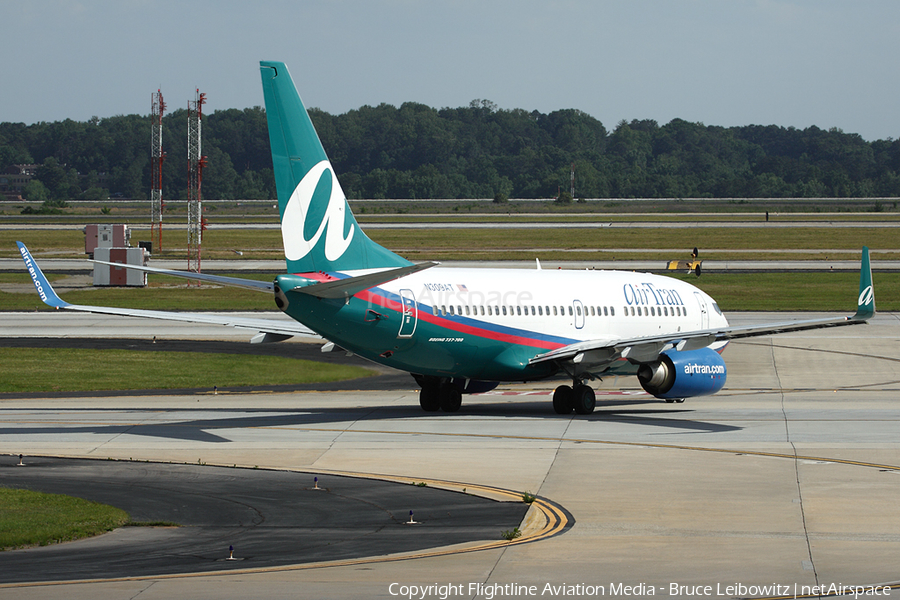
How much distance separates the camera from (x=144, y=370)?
42000 millimetres

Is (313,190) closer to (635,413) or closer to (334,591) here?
(635,413)

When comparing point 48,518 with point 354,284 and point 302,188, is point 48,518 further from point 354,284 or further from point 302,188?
point 302,188

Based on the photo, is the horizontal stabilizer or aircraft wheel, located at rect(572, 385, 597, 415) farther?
aircraft wheel, located at rect(572, 385, 597, 415)

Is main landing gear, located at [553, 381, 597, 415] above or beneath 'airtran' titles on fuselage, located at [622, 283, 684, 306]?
beneath

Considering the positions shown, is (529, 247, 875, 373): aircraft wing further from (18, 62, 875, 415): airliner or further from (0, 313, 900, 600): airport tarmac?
(0, 313, 900, 600): airport tarmac

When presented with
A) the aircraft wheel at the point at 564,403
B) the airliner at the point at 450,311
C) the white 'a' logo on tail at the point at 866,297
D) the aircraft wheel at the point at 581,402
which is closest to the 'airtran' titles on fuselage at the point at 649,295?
the airliner at the point at 450,311

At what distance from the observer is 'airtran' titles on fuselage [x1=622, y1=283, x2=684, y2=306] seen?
37.8 metres

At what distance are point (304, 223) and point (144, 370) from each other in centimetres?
1586

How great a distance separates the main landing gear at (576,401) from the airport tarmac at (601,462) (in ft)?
1.23

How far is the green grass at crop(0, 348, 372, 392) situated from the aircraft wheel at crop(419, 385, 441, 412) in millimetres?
2805

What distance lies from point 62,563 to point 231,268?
7584 centimetres

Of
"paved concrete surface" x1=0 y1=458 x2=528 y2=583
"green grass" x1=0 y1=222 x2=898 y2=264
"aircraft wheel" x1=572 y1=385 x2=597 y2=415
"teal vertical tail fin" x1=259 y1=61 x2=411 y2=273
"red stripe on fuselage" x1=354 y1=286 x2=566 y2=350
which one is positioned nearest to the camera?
"paved concrete surface" x1=0 y1=458 x2=528 y2=583

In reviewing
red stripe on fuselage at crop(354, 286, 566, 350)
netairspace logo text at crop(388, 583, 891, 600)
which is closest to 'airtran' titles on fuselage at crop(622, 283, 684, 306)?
red stripe on fuselage at crop(354, 286, 566, 350)

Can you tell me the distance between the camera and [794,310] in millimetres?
63656
